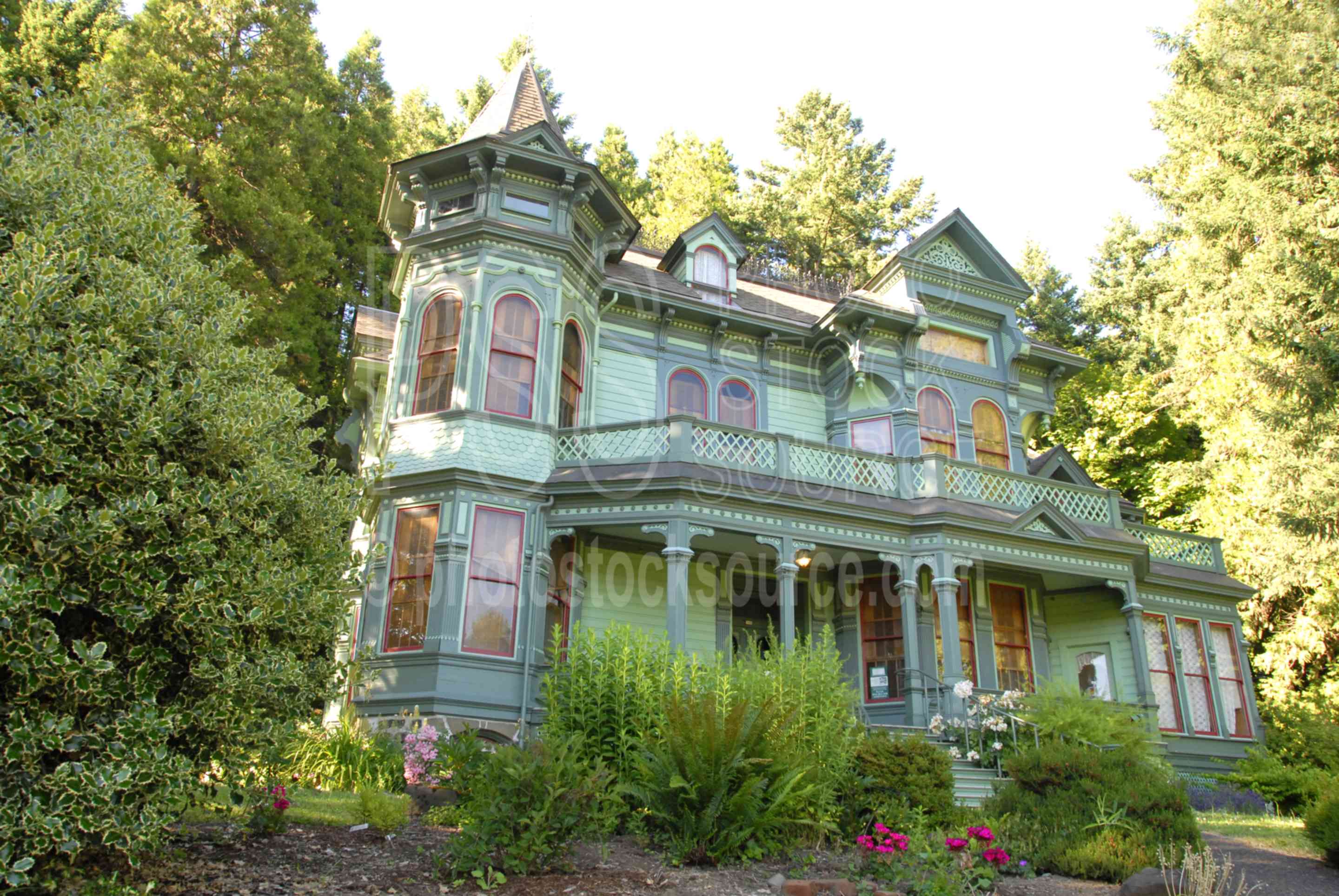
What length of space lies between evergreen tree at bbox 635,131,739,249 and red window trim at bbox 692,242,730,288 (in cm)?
1388

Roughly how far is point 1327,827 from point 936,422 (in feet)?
35.3

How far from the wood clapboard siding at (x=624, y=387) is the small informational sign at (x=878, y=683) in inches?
247

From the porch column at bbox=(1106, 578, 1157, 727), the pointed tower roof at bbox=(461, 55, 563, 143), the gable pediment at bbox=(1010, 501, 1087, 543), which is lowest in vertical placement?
the porch column at bbox=(1106, 578, 1157, 727)

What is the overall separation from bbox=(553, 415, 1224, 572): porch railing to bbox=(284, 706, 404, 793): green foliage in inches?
215

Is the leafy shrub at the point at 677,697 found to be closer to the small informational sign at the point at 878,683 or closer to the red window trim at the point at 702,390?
the small informational sign at the point at 878,683

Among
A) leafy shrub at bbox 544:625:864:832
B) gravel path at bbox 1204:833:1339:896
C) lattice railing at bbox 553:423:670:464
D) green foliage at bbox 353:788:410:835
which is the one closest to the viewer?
green foliage at bbox 353:788:410:835

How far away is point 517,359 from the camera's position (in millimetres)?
16484

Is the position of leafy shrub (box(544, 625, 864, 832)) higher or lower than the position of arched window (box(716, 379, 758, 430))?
lower

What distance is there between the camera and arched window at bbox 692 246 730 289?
2025 cm

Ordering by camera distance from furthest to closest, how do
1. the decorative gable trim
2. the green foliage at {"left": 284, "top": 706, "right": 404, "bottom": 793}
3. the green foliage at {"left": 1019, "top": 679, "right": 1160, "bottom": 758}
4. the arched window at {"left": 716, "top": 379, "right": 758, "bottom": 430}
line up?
1. the decorative gable trim
2. the arched window at {"left": 716, "top": 379, "right": 758, "bottom": 430}
3. the green foliage at {"left": 1019, "top": 679, "right": 1160, "bottom": 758}
4. the green foliage at {"left": 284, "top": 706, "right": 404, "bottom": 793}

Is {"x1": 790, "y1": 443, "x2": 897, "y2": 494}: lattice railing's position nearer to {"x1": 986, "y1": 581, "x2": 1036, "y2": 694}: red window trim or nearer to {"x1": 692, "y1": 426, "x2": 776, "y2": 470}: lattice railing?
{"x1": 692, "y1": 426, "x2": 776, "y2": 470}: lattice railing

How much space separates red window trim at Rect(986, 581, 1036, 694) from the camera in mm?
18609

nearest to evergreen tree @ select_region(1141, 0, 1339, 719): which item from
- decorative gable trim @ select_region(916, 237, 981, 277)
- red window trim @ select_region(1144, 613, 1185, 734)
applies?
red window trim @ select_region(1144, 613, 1185, 734)

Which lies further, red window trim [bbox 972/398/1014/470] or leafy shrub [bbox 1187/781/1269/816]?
red window trim [bbox 972/398/1014/470]
